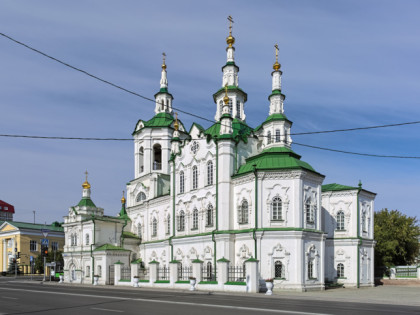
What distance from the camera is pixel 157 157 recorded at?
5391 centimetres

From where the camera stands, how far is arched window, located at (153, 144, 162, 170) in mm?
52688

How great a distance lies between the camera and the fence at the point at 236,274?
32.8 metres

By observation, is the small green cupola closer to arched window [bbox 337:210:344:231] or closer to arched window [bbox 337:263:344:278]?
arched window [bbox 337:210:344:231]

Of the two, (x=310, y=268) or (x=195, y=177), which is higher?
(x=195, y=177)

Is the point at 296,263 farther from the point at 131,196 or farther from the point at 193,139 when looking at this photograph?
the point at 131,196

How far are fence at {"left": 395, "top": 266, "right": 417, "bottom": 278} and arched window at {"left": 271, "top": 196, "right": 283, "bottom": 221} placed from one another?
18.4 meters

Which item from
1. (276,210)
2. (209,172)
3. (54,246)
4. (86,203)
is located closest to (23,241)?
(54,246)

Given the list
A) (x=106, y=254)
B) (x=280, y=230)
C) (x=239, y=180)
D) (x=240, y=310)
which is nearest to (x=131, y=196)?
(x=106, y=254)

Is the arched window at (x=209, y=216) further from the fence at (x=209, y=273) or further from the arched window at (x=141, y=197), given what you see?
the arched window at (x=141, y=197)

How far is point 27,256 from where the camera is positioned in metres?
82.5

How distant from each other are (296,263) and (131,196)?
25.6 m

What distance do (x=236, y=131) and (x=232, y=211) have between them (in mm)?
8038

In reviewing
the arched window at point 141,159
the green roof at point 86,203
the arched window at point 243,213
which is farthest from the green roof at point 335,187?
the green roof at point 86,203

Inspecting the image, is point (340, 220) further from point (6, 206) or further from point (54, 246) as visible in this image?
point (6, 206)
